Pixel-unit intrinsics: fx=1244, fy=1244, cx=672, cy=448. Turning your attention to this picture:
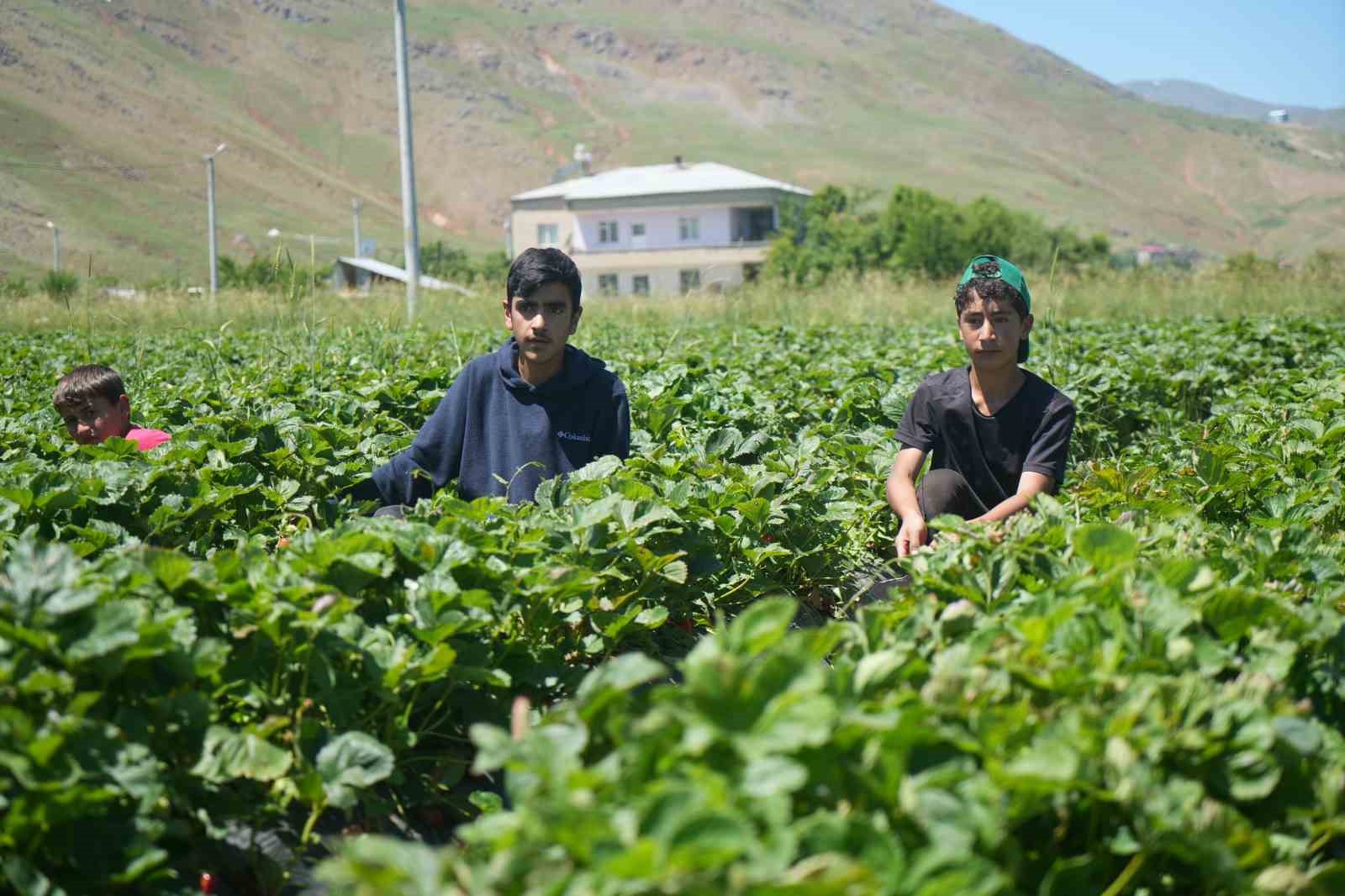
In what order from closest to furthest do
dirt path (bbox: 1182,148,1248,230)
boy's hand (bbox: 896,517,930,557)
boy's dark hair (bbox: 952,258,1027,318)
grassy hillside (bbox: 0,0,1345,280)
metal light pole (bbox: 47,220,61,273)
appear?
1. boy's hand (bbox: 896,517,930,557)
2. boy's dark hair (bbox: 952,258,1027,318)
3. metal light pole (bbox: 47,220,61,273)
4. grassy hillside (bbox: 0,0,1345,280)
5. dirt path (bbox: 1182,148,1248,230)

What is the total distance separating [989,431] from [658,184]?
6872 centimetres

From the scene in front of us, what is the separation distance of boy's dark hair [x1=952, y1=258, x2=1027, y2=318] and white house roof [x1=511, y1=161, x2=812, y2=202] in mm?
64867

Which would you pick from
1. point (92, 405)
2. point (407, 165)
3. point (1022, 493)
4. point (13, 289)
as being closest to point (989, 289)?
point (1022, 493)

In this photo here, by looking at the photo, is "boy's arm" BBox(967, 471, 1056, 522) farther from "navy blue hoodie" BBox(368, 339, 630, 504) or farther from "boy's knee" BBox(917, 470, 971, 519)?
"navy blue hoodie" BBox(368, 339, 630, 504)

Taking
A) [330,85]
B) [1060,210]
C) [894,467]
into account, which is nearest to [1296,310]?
[894,467]

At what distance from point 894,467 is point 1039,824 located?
2674mm

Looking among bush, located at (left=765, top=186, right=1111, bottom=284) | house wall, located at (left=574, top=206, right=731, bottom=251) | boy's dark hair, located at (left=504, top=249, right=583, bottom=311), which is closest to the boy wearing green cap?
boy's dark hair, located at (left=504, top=249, right=583, bottom=311)

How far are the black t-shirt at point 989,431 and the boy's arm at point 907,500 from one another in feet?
0.22

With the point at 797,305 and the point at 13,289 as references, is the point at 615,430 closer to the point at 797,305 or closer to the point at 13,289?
the point at 797,305

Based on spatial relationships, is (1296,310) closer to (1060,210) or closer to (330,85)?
(1060,210)

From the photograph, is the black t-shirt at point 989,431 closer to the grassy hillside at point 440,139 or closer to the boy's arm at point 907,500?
the boy's arm at point 907,500

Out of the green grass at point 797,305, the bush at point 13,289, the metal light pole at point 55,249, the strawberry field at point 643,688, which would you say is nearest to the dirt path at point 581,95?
the metal light pole at point 55,249

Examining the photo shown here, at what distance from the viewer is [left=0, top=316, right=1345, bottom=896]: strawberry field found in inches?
63.1

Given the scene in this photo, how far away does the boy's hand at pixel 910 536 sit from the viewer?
399 centimetres
